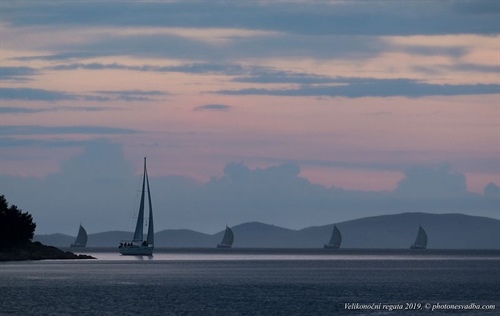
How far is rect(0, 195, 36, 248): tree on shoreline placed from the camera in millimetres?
156625

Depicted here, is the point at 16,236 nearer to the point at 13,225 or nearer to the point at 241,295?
the point at 13,225

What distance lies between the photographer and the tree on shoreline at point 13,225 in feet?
514

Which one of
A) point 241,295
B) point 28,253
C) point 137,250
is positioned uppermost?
point 137,250

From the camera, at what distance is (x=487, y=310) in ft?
229

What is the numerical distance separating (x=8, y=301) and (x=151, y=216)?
97.2 metres

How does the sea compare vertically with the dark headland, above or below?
below

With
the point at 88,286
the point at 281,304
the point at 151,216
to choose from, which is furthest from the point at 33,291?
the point at 151,216

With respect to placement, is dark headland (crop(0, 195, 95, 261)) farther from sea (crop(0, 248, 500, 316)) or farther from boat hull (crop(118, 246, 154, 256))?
sea (crop(0, 248, 500, 316))

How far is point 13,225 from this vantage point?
6171 inches

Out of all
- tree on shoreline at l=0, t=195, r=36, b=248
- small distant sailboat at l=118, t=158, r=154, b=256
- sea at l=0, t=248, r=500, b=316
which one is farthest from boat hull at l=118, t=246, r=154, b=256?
sea at l=0, t=248, r=500, b=316

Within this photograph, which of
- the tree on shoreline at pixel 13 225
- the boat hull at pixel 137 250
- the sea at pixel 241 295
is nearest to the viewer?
the sea at pixel 241 295

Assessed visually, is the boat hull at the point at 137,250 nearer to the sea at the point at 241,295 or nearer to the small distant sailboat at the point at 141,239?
the small distant sailboat at the point at 141,239

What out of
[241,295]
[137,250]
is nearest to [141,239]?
[137,250]

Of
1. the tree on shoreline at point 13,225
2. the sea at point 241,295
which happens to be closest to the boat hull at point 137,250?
the tree on shoreline at point 13,225
